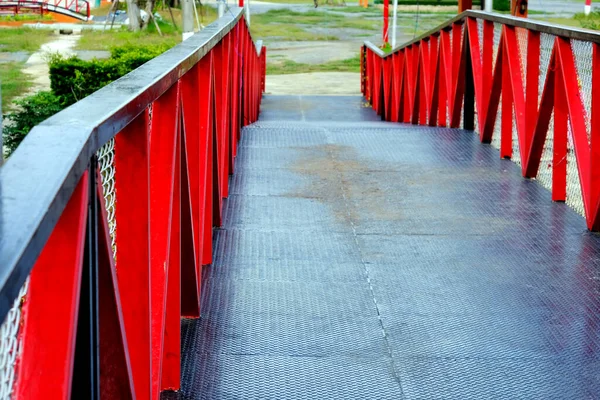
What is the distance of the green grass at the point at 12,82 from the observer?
63.0 ft

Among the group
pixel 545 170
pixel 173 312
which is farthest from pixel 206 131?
pixel 545 170

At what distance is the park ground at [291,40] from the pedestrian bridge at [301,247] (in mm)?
10744

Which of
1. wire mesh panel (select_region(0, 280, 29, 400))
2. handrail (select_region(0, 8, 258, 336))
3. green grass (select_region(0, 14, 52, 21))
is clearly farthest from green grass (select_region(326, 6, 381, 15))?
wire mesh panel (select_region(0, 280, 29, 400))

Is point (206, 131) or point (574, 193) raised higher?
point (206, 131)

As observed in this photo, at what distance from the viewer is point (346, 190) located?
5.84 meters

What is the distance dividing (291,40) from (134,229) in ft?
105

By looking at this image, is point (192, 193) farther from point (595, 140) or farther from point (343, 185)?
point (343, 185)

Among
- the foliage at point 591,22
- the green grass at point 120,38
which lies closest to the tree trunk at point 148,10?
the green grass at point 120,38

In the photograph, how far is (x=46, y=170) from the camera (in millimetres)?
1272

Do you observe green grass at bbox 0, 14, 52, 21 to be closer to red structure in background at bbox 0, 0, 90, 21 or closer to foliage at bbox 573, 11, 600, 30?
red structure in background at bbox 0, 0, 90, 21

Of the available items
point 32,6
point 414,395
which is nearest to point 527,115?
point 414,395

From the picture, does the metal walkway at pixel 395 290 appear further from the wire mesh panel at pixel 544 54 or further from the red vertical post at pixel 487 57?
the red vertical post at pixel 487 57

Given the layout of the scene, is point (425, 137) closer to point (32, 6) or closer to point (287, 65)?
point (287, 65)

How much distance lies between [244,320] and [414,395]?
846 millimetres
